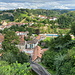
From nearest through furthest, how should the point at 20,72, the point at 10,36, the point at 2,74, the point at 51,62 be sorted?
the point at 2,74, the point at 20,72, the point at 51,62, the point at 10,36

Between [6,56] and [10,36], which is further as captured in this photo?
[10,36]

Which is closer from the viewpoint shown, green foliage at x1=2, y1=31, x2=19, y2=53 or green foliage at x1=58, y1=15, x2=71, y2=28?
green foliage at x1=2, y1=31, x2=19, y2=53

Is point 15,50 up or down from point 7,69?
down

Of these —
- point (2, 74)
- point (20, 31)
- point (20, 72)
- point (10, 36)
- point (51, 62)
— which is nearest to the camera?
point (2, 74)

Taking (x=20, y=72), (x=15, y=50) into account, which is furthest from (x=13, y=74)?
(x=15, y=50)

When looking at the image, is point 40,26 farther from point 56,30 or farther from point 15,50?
point 15,50

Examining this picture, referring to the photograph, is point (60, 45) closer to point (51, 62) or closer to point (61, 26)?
point (51, 62)

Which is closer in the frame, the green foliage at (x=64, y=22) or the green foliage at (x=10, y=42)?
the green foliage at (x=10, y=42)

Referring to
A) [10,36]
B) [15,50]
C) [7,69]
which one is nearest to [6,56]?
[15,50]

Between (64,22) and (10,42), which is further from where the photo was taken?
(64,22)
